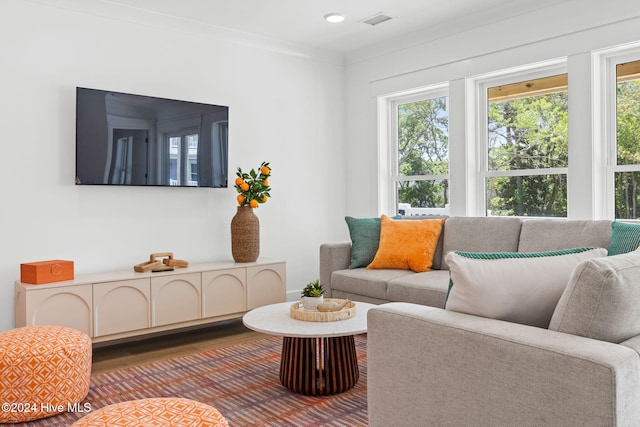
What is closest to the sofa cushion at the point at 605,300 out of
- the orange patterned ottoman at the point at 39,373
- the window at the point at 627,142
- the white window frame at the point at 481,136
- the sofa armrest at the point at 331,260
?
the orange patterned ottoman at the point at 39,373

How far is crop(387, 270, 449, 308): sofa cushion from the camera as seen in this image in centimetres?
324

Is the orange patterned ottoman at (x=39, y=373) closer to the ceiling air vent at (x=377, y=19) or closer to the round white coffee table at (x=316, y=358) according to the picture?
the round white coffee table at (x=316, y=358)

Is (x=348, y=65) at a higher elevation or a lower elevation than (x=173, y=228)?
higher

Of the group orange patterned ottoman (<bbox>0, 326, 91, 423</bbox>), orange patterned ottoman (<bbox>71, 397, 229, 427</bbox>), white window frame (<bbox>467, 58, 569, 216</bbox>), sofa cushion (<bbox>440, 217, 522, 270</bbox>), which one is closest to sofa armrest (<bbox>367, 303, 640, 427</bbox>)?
orange patterned ottoman (<bbox>71, 397, 229, 427</bbox>)

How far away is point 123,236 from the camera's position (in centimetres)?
386

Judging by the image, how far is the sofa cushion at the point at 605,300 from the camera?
4.33ft

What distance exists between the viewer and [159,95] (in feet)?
13.3

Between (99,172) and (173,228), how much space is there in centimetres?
75

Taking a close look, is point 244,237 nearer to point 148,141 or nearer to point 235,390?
point 148,141

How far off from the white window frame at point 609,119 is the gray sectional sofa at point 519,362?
91.1 inches

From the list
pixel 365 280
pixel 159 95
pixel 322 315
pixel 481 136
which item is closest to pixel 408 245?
pixel 365 280

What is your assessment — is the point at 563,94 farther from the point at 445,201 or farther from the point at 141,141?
the point at 141,141

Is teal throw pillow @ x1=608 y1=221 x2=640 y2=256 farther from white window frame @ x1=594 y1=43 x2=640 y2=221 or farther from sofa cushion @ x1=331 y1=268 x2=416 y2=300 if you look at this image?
sofa cushion @ x1=331 y1=268 x2=416 y2=300

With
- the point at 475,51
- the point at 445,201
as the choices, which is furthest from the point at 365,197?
the point at 475,51
